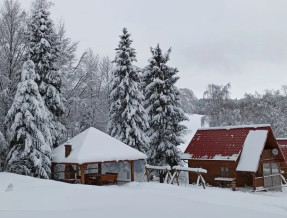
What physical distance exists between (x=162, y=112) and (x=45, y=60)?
11.5 m

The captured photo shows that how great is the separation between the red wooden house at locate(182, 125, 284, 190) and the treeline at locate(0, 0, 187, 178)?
3.04m

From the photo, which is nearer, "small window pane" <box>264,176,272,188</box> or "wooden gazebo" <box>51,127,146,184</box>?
"wooden gazebo" <box>51,127,146,184</box>

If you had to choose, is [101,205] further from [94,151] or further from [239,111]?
[239,111]

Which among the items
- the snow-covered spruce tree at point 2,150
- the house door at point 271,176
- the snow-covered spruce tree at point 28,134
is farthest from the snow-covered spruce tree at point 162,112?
the snow-covered spruce tree at point 2,150

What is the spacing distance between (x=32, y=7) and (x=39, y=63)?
772 centimetres

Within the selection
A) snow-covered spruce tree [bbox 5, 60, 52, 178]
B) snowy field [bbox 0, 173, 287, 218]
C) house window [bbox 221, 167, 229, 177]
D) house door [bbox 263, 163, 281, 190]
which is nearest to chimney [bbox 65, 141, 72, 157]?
snow-covered spruce tree [bbox 5, 60, 52, 178]

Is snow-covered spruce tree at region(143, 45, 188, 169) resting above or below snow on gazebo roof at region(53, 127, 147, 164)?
above

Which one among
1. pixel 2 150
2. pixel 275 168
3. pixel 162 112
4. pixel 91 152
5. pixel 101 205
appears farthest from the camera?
pixel 162 112

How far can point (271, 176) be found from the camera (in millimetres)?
27750

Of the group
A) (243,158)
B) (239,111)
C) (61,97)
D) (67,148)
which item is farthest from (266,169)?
(239,111)

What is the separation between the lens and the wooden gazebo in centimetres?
2189

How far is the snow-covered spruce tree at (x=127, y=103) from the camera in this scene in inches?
1158

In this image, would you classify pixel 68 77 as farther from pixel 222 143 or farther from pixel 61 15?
pixel 222 143

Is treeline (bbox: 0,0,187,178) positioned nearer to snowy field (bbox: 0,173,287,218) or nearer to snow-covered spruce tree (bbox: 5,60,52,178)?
snow-covered spruce tree (bbox: 5,60,52,178)
